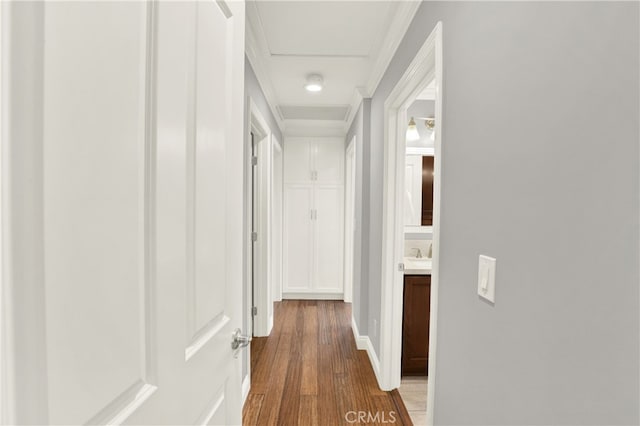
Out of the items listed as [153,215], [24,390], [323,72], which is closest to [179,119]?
[153,215]

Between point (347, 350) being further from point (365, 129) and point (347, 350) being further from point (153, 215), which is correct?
point (153, 215)

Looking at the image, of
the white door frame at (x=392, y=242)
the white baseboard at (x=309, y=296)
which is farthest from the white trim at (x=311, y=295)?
the white door frame at (x=392, y=242)

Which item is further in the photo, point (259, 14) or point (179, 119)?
point (259, 14)

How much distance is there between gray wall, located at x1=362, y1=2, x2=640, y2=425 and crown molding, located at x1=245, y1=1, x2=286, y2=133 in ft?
3.88

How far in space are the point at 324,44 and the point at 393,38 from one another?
1.72 ft

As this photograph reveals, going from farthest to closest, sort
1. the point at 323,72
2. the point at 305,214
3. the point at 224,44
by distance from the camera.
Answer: the point at 305,214 < the point at 323,72 < the point at 224,44

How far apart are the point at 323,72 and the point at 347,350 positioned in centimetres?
252

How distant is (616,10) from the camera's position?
532mm

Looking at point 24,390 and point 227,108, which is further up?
point 227,108

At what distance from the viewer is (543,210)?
0.70m

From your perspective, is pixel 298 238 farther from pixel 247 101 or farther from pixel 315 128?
pixel 247 101

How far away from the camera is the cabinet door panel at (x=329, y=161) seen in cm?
436

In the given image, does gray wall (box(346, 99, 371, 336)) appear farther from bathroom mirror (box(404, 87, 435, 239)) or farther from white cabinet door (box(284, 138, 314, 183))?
white cabinet door (box(284, 138, 314, 183))

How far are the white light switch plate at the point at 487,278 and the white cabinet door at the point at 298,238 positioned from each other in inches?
137
